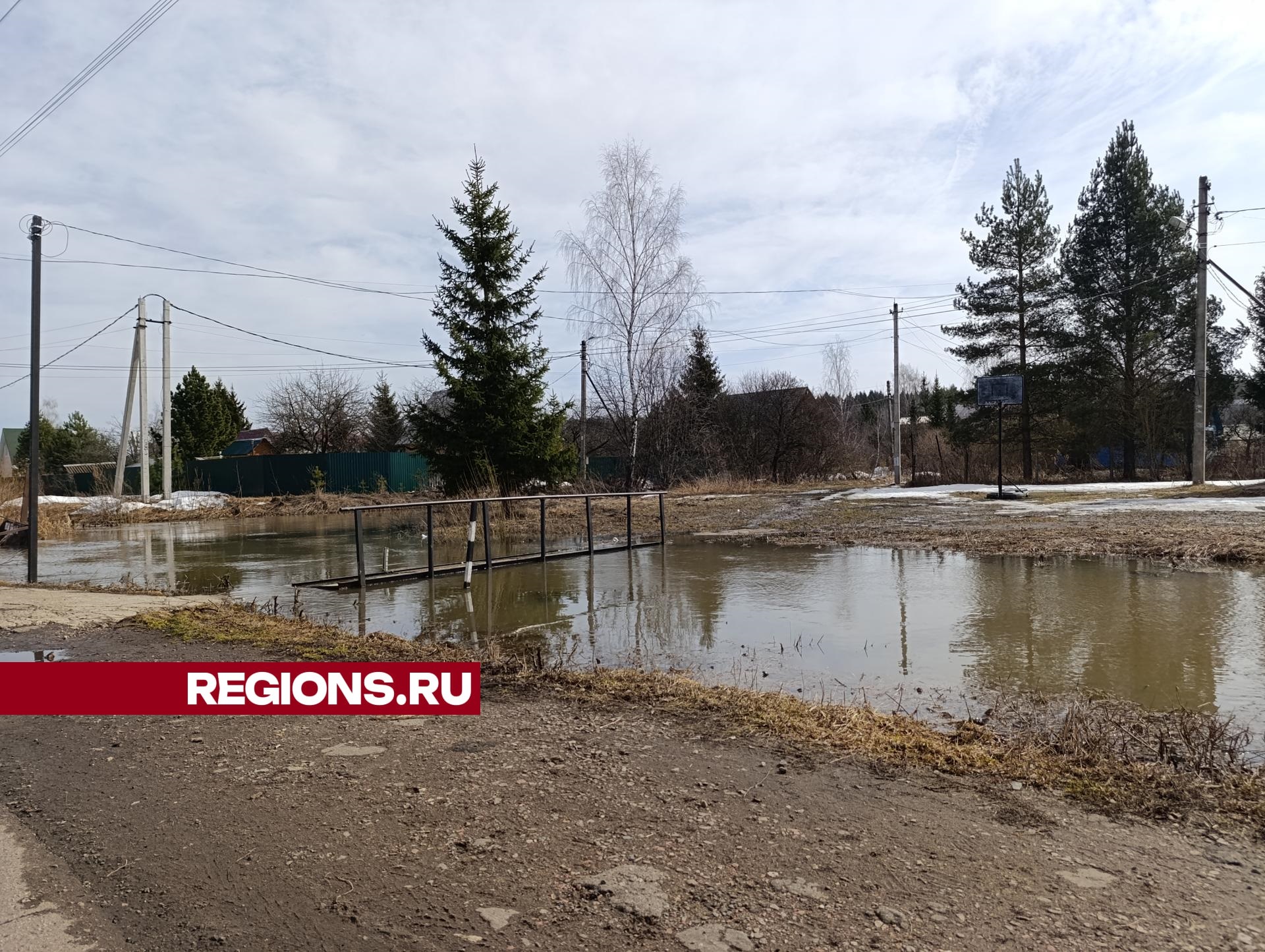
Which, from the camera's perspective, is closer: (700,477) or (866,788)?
(866,788)

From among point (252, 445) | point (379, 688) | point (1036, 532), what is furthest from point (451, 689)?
point (252, 445)

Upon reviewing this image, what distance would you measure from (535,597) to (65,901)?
775cm

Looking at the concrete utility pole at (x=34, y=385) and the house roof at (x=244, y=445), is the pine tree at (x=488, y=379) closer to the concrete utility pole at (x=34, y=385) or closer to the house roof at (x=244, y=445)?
the concrete utility pole at (x=34, y=385)

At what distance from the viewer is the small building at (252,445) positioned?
200 feet

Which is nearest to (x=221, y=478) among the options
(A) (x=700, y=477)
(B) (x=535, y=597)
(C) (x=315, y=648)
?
(A) (x=700, y=477)

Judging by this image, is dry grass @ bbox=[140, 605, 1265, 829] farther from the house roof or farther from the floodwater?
the house roof

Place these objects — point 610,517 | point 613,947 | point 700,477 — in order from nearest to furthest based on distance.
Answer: point 613,947
point 610,517
point 700,477

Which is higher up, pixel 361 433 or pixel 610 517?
pixel 361 433

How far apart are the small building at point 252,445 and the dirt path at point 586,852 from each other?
198 ft

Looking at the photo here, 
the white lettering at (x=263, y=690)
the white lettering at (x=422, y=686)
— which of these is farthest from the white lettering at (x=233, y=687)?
the white lettering at (x=422, y=686)

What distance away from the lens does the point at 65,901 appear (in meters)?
2.83

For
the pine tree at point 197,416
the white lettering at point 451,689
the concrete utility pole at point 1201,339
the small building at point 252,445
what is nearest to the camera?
the white lettering at point 451,689

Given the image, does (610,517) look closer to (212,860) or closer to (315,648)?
(315,648)

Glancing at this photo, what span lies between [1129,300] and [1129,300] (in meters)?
0.03
